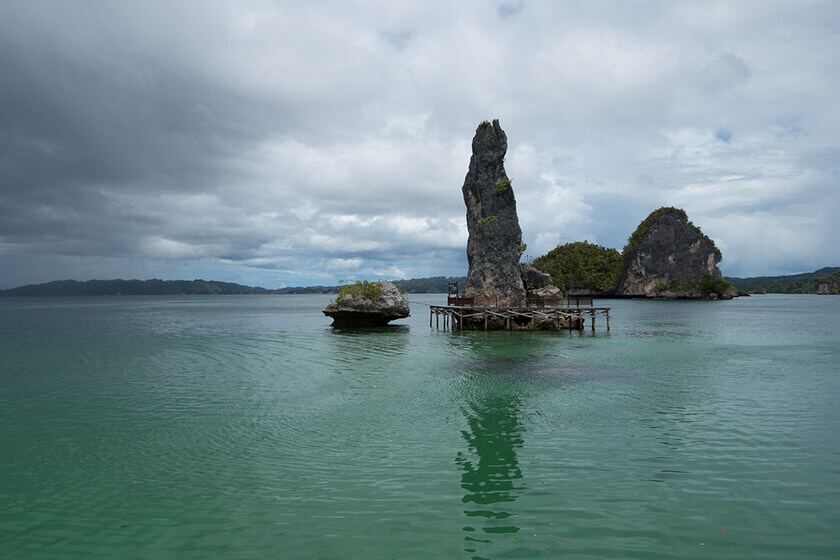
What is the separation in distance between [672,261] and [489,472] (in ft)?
535

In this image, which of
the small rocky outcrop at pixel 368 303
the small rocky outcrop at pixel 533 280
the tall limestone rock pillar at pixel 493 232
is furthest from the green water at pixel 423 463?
the small rocky outcrop at pixel 533 280

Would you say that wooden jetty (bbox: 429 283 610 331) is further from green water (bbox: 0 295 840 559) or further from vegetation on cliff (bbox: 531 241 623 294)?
vegetation on cliff (bbox: 531 241 623 294)

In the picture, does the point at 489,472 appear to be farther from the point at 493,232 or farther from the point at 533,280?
the point at 533,280

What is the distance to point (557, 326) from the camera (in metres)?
44.8

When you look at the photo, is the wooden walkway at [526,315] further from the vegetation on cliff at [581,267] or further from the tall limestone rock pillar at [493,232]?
the vegetation on cliff at [581,267]

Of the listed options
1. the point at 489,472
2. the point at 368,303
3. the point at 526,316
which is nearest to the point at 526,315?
the point at 526,316

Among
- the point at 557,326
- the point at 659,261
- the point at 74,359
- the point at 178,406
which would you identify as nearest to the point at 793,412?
the point at 178,406

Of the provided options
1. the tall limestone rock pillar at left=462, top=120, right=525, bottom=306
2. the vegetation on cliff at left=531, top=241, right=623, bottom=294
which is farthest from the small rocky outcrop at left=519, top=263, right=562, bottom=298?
the vegetation on cliff at left=531, top=241, right=623, bottom=294

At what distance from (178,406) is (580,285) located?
548ft

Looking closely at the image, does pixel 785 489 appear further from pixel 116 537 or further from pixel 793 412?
pixel 116 537

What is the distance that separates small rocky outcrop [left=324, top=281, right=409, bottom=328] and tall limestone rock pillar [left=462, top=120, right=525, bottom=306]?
367 inches

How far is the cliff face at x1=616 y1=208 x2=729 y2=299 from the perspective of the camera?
14600 centimetres

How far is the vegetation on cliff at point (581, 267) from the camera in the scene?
163 m

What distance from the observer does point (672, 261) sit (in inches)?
5891
